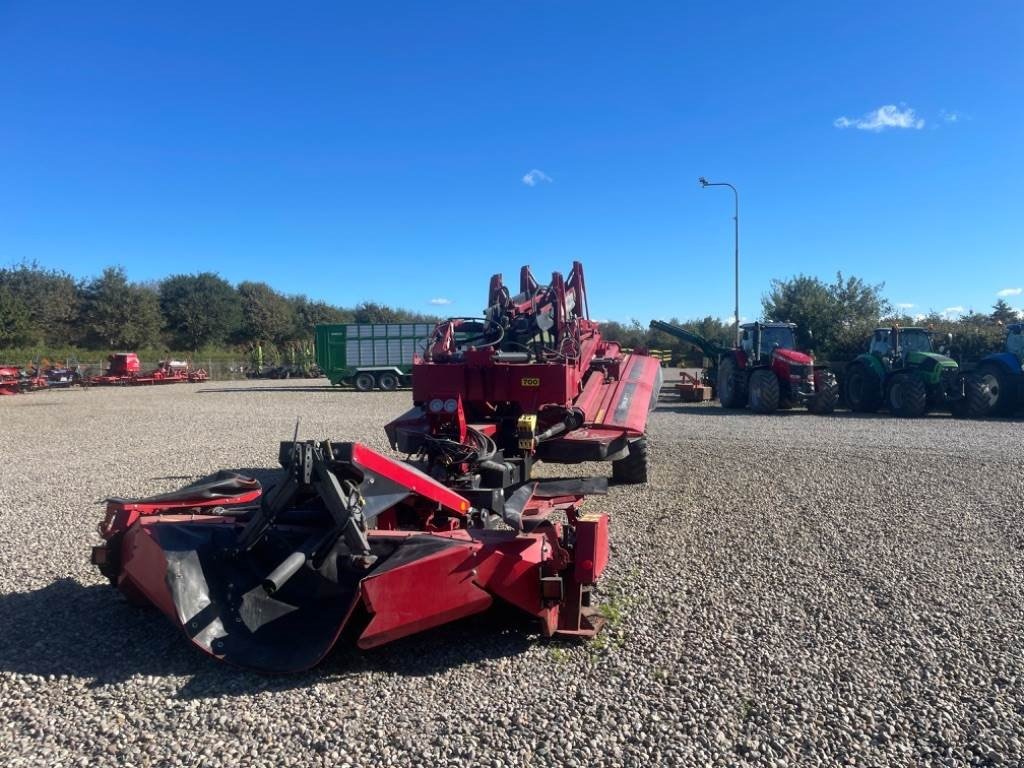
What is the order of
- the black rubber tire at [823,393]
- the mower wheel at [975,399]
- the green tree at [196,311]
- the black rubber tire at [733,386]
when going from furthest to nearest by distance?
the green tree at [196,311]
the black rubber tire at [733,386]
the black rubber tire at [823,393]
the mower wheel at [975,399]

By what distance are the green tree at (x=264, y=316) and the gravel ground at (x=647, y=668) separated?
52784mm

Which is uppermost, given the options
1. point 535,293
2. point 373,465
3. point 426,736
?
point 535,293

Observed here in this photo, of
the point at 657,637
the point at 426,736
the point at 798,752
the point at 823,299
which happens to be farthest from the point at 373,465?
the point at 823,299

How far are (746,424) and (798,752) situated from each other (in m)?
11.9

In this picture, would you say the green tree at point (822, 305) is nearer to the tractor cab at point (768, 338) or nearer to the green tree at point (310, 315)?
the tractor cab at point (768, 338)

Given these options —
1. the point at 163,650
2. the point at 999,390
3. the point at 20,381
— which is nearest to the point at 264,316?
the point at 20,381

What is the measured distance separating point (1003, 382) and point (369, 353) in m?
19.4

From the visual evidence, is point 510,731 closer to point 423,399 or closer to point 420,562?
point 420,562

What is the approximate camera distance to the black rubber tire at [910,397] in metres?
15.7

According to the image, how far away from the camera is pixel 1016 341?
1603cm

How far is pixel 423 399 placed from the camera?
7.38 meters

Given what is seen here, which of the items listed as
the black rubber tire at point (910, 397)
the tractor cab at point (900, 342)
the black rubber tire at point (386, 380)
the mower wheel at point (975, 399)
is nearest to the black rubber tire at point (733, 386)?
the tractor cab at point (900, 342)

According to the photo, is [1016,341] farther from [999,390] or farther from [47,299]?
[47,299]

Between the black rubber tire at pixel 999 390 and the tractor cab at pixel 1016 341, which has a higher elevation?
the tractor cab at pixel 1016 341
